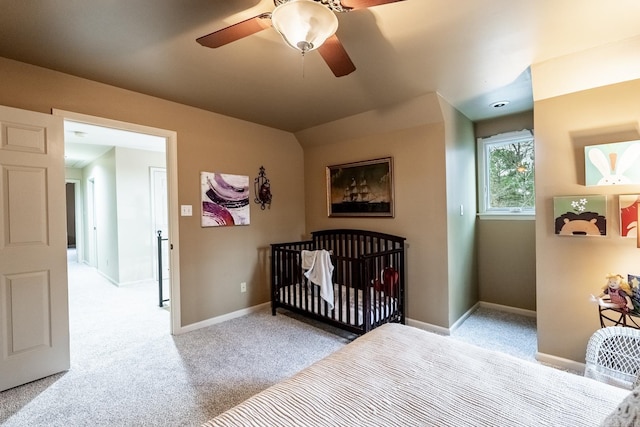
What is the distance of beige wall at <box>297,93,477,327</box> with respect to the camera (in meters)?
2.95

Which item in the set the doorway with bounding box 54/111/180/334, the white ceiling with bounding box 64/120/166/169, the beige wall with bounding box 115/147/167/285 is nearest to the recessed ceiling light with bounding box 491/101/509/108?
the white ceiling with bounding box 64/120/166/169

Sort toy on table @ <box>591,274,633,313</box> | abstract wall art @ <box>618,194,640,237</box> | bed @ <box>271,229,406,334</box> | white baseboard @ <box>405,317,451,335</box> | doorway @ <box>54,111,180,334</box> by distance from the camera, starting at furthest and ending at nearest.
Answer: doorway @ <box>54,111,180,334</box> → white baseboard @ <box>405,317,451,335</box> → bed @ <box>271,229,406,334</box> → abstract wall art @ <box>618,194,640,237</box> → toy on table @ <box>591,274,633,313</box>

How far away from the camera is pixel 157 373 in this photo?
227 centimetres

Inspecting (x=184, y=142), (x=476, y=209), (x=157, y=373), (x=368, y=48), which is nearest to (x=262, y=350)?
(x=157, y=373)

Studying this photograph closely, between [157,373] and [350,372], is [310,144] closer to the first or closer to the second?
[157,373]

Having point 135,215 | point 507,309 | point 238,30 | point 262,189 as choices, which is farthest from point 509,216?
point 135,215

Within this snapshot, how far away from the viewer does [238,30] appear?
148 cm

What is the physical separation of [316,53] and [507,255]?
126 inches

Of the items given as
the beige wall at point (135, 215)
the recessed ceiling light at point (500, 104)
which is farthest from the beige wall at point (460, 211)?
the beige wall at point (135, 215)

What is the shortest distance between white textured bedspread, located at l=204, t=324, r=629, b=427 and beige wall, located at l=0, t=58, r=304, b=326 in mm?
2363

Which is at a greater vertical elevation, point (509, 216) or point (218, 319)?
point (509, 216)

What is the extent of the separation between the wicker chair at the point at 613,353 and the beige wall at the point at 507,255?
1737mm

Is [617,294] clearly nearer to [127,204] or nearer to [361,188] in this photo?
[361,188]

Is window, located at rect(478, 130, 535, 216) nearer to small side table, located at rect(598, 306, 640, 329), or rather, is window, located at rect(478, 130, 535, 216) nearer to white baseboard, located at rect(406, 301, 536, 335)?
white baseboard, located at rect(406, 301, 536, 335)
